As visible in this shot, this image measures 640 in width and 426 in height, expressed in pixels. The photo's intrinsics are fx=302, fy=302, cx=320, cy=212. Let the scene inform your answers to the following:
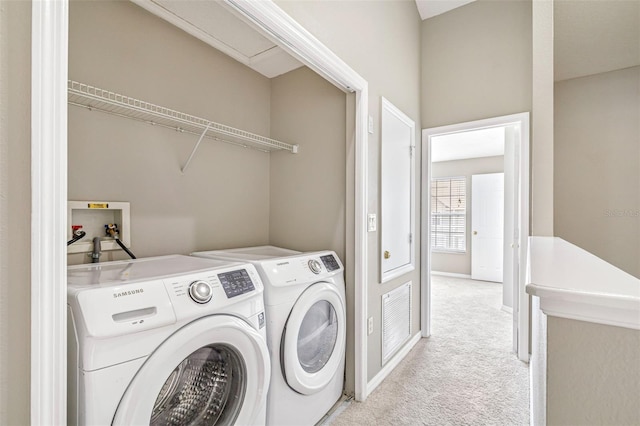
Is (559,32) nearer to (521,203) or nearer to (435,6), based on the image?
(435,6)

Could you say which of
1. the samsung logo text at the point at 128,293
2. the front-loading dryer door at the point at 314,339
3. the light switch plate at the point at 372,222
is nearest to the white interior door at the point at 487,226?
the light switch plate at the point at 372,222

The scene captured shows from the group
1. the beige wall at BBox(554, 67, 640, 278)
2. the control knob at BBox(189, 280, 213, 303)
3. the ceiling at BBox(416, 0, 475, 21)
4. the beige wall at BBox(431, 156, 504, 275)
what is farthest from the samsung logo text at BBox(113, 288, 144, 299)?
the beige wall at BBox(431, 156, 504, 275)

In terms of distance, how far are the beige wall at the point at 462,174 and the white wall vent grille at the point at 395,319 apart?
3759 millimetres

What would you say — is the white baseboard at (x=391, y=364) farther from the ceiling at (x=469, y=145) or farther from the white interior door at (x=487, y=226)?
the white interior door at (x=487, y=226)

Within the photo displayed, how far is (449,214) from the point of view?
6.20 meters

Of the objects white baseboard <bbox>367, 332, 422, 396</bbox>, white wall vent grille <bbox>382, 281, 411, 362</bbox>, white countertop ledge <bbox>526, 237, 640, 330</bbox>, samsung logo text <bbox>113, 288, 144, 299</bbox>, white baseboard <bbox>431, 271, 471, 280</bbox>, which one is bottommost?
white baseboard <bbox>431, 271, 471, 280</bbox>

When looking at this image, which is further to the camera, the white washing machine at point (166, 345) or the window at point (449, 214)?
the window at point (449, 214)

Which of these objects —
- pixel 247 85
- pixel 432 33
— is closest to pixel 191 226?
pixel 247 85

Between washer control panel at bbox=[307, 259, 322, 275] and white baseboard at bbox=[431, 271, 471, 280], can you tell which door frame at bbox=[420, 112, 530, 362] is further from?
white baseboard at bbox=[431, 271, 471, 280]

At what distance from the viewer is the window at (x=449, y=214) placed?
6023 millimetres

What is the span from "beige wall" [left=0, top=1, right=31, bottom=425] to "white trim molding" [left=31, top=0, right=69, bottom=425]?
2 centimetres

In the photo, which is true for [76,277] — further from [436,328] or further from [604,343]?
[436,328]

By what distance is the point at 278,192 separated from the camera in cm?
252

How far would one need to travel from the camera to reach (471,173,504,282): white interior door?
5406mm
